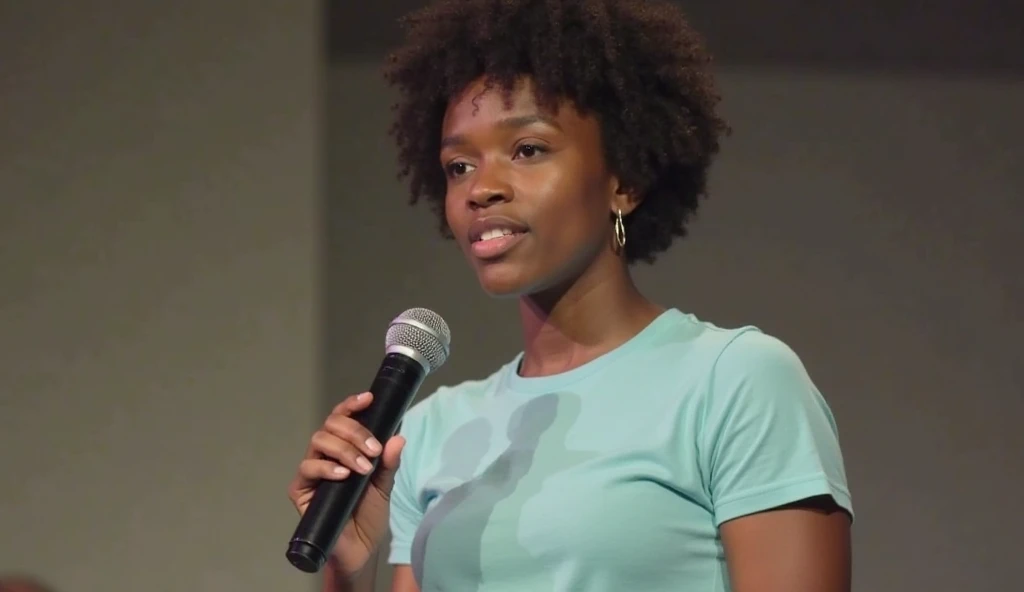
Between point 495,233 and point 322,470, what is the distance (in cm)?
32

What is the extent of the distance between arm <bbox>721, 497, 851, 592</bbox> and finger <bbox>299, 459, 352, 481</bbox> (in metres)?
0.36

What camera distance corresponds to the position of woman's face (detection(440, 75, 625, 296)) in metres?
1.18

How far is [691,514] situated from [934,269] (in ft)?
4.00

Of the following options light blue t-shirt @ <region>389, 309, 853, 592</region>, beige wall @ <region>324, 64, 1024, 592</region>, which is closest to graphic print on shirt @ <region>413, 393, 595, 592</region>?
light blue t-shirt @ <region>389, 309, 853, 592</region>

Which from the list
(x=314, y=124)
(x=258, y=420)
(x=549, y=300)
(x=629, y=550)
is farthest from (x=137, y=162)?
(x=629, y=550)

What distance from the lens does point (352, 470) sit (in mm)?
981

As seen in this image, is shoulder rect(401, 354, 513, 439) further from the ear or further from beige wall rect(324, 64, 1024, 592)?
beige wall rect(324, 64, 1024, 592)

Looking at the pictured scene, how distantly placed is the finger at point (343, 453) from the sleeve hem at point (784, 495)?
13.0 inches

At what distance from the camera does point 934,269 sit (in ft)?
6.95

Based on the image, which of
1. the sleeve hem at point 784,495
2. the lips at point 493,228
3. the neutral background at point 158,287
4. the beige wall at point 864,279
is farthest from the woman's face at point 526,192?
the beige wall at point 864,279

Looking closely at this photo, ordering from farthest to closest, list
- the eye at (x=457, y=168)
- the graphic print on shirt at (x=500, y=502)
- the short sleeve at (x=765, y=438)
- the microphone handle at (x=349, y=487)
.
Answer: the eye at (x=457, y=168)
the graphic print on shirt at (x=500, y=502)
the short sleeve at (x=765, y=438)
the microphone handle at (x=349, y=487)

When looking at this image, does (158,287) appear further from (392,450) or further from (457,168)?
(392,450)

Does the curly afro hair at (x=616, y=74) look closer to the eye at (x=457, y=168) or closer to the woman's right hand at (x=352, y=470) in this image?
the eye at (x=457, y=168)

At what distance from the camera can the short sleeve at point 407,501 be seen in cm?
135
